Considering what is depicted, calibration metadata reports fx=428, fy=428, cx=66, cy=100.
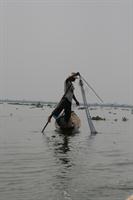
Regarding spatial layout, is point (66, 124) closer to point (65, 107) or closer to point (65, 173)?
point (65, 107)

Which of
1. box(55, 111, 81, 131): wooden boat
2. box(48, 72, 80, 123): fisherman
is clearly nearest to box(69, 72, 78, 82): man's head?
box(48, 72, 80, 123): fisherman

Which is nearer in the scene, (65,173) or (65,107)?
(65,173)

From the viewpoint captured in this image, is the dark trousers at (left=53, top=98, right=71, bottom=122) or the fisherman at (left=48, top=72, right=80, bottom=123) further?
the dark trousers at (left=53, top=98, right=71, bottom=122)

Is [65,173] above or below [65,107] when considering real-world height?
below

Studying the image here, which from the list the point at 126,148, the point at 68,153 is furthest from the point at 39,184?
the point at 126,148

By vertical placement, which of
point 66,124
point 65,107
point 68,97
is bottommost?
point 66,124

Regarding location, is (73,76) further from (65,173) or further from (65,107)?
(65,173)

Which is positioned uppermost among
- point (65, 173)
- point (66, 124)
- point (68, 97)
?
point (68, 97)

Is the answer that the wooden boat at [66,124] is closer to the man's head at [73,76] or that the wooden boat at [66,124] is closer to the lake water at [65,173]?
the man's head at [73,76]

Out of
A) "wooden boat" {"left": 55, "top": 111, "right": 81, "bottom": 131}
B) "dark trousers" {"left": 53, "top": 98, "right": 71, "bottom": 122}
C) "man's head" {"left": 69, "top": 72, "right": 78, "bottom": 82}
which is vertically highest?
"man's head" {"left": 69, "top": 72, "right": 78, "bottom": 82}

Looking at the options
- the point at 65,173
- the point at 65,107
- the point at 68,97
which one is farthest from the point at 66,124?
the point at 65,173

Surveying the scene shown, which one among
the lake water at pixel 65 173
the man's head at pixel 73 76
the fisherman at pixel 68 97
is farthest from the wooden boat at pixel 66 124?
the lake water at pixel 65 173

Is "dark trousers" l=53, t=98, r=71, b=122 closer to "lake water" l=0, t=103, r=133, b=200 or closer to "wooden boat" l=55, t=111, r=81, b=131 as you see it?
"wooden boat" l=55, t=111, r=81, b=131

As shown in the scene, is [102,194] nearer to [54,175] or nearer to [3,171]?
[54,175]
